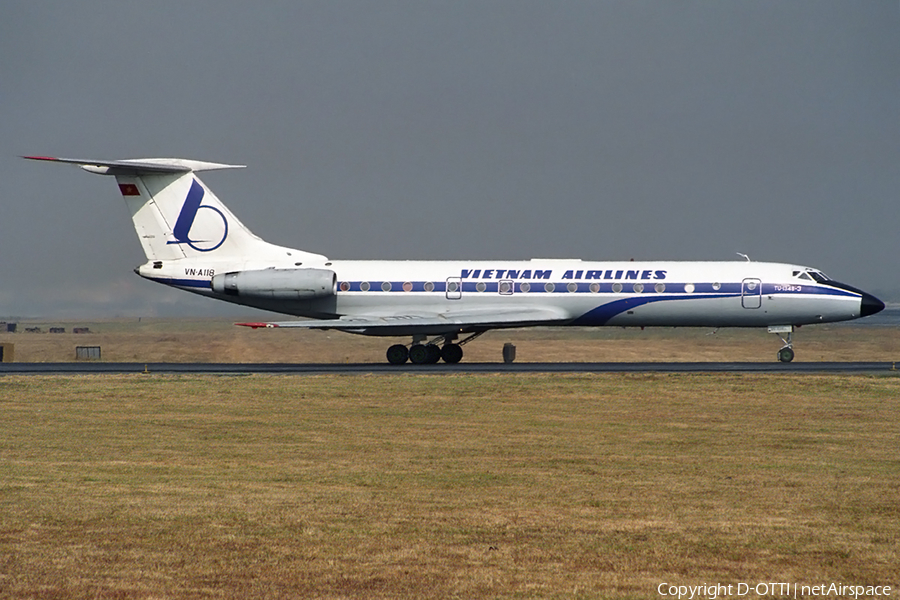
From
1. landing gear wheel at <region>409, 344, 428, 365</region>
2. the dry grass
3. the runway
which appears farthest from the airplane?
the dry grass

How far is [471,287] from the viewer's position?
111 ft

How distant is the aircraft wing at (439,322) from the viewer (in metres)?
31.9

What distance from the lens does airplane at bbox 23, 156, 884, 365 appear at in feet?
110

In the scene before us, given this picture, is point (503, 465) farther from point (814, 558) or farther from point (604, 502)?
point (814, 558)

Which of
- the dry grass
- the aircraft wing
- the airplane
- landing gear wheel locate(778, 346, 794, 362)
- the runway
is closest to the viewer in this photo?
the runway

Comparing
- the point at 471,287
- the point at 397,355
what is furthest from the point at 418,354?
the point at 471,287

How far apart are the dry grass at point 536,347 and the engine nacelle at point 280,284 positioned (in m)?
6.66

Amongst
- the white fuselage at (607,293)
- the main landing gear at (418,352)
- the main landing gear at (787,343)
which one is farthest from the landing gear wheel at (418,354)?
the main landing gear at (787,343)

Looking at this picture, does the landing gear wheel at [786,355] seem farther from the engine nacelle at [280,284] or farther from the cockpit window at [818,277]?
the engine nacelle at [280,284]

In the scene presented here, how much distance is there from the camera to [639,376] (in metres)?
28.0

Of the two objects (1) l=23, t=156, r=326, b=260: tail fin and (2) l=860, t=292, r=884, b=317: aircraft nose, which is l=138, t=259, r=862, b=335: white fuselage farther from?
(1) l=23, t=156, r=326, b=260: tail fin

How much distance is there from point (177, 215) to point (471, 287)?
9.99m

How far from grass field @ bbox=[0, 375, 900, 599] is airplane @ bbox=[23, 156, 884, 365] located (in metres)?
11.0

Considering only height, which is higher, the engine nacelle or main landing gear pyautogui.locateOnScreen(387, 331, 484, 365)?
the engine nacelle
